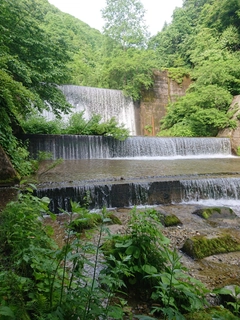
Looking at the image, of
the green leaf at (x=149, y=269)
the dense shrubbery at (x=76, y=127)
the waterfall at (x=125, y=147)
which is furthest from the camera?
the dense shrubbery at (x=76, y=127)

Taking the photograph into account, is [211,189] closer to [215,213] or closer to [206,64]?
[215,213]

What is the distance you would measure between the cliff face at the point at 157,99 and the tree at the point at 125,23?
265 inches

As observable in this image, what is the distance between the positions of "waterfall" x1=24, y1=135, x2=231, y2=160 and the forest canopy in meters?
1.52

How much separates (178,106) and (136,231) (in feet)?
52.3

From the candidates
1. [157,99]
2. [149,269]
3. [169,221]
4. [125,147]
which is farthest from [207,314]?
[157,99]

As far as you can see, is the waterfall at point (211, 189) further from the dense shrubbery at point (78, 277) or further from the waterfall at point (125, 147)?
the waterfall at point (125, 147)

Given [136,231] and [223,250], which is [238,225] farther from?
[136,231]

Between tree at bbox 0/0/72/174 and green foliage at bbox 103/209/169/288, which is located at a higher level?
tree at bbox 0/0/72/174

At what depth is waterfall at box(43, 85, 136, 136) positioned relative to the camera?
15.7m

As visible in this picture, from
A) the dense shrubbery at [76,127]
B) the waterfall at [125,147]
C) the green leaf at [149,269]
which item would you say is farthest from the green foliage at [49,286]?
the dense shrubbery at [76,127]

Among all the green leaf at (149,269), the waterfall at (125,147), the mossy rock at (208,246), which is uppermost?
the waterfall at (125,147)

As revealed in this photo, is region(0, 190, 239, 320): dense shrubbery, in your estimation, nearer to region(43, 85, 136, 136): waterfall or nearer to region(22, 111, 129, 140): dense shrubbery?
region(22, 111, 129, 140): dense shrubbery


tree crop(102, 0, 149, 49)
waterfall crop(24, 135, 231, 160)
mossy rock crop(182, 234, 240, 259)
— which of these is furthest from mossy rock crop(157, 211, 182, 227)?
tree crop(102, 0, 149, 49)

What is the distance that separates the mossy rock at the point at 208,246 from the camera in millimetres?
2872
